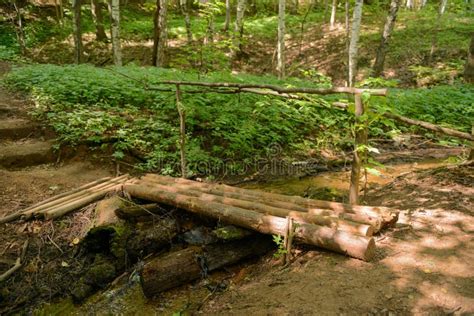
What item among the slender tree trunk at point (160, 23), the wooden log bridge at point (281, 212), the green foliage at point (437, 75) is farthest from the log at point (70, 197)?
the green foliage at point (437, 75)

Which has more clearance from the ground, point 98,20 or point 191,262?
point 98,20

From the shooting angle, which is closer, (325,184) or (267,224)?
(267,224)

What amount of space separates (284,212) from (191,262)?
135 centimetres

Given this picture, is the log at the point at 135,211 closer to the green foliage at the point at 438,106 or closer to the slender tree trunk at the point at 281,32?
the green foliage at the point at 438,106

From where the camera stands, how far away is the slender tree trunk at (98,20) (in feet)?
60.9

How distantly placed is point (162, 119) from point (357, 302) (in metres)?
6.79

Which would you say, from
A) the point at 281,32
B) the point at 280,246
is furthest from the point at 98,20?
the point at 280,246

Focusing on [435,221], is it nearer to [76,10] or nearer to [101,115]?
[101,115]

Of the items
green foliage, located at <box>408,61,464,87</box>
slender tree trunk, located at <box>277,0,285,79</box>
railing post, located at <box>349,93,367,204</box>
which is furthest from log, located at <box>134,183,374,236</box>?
green foliage, located at <box>408,61,464,87</box>

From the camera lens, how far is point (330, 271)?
334 cm

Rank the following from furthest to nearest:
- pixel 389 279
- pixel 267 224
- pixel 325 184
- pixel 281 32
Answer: pixel 281 32 < pixel 325 184 < pixel 267 224 < pixel 389 279

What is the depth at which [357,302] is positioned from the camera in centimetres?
288

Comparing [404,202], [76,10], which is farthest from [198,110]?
[76,10]

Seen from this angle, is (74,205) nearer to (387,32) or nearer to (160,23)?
(160,23)
